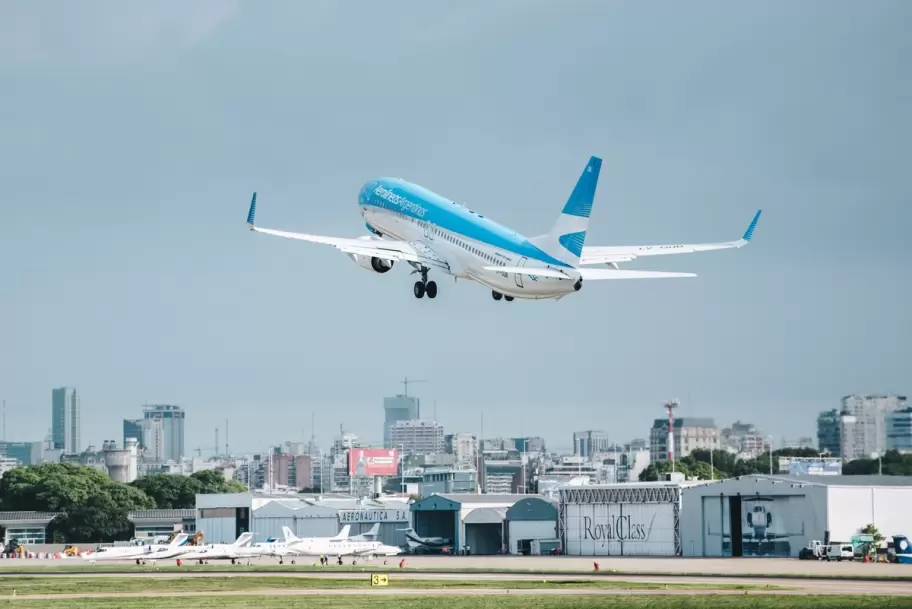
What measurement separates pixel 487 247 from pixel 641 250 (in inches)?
435

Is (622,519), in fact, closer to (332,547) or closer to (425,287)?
(332,547)

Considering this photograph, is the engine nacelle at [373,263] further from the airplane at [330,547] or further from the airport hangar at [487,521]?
the airport hangar at [487,521]

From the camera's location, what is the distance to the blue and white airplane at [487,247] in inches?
3760

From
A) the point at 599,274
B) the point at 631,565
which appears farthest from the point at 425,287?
the point at 631,565

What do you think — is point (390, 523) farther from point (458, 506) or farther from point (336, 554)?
point (336, 554)

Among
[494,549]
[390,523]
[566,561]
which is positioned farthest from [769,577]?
[390,523]

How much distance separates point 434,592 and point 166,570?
41640 millimetres

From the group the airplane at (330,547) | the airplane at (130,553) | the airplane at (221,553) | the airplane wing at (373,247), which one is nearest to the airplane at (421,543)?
the airplane at (330,547)

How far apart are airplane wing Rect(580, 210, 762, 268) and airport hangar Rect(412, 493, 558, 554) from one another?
72061mm

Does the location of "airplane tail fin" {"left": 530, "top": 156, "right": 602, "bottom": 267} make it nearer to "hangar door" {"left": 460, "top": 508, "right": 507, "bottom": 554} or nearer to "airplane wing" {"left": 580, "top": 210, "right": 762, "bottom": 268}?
"airplane wing" {"left": 580, "top": 210, "right": 762, "bottom": 268}

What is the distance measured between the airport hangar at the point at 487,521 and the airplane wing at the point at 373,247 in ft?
221

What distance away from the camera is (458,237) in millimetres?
105250

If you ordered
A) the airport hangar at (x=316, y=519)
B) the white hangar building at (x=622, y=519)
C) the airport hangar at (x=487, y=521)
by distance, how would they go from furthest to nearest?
the airport hangar at (x=316, y=519)
the airport hangar at (x=487, y=521)
the white hangar building at (x=622, y=519)

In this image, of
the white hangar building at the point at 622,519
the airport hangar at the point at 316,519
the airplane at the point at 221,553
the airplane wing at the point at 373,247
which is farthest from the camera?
the airport hangar at the point at 316,519
